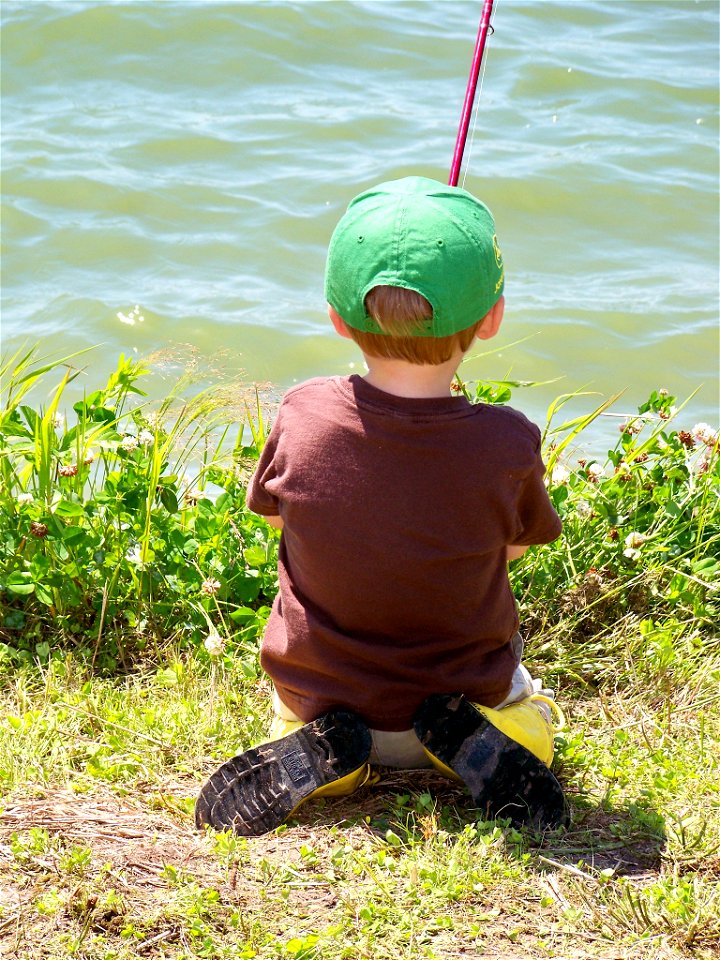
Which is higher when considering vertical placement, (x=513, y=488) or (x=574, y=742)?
(x=513, y=488)

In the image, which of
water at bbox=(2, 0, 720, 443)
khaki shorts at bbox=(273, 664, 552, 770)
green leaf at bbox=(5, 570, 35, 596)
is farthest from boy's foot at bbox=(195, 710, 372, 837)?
water at bbox=(2, 0, 720, 443)

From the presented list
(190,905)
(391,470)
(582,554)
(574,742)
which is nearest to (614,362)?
(582,554)

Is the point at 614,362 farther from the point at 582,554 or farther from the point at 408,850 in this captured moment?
the point at 408,850

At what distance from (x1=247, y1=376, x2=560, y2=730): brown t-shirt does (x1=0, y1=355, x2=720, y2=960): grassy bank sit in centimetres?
31

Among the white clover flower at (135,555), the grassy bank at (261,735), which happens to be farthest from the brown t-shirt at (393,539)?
the white clover flower at (135,555)

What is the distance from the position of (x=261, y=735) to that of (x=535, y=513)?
89 cm

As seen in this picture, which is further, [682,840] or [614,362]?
[614,362]

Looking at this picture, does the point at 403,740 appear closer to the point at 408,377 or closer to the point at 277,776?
the point at 277,776

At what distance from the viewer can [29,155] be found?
869 cm

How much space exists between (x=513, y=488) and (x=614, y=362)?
4.60 m

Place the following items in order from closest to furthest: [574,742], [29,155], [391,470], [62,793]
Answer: [391,470]
[62,793]
[574,742]
[29,155]

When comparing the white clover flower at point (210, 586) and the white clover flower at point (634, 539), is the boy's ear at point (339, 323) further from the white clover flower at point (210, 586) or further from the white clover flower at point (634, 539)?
the white clover flower at point (634, 539)

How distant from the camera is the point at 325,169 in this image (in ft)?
29.3

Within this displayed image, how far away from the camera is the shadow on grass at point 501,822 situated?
250 cm
